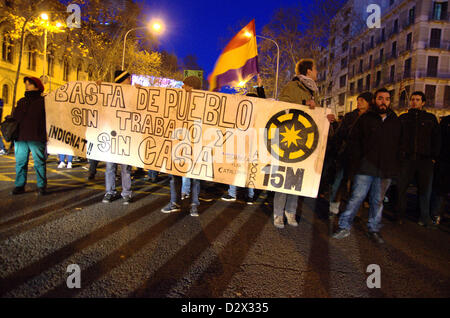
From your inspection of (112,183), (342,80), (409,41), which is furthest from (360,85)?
(112,183)

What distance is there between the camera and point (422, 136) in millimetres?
4523

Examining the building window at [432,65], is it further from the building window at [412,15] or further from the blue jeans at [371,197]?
the blue jeans at [371,197]

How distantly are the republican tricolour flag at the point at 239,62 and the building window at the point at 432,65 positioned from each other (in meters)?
37.3

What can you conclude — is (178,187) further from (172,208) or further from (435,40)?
(435,40)

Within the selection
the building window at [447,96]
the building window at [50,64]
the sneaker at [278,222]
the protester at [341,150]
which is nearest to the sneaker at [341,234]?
the protester at [341,150]

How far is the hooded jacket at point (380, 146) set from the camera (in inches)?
147

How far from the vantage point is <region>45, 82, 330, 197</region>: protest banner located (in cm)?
398

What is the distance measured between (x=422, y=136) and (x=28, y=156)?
6.51m


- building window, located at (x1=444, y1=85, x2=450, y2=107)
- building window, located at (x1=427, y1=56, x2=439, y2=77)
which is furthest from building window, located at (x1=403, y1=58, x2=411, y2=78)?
building window, located at (x1=444, y1=85, x2=450, y2=107)

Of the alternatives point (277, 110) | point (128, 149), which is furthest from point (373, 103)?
point (128, 149)

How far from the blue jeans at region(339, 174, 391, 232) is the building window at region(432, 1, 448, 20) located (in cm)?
4191

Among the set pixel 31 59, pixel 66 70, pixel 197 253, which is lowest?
pixel 197 253

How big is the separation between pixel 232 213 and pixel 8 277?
301 cm
